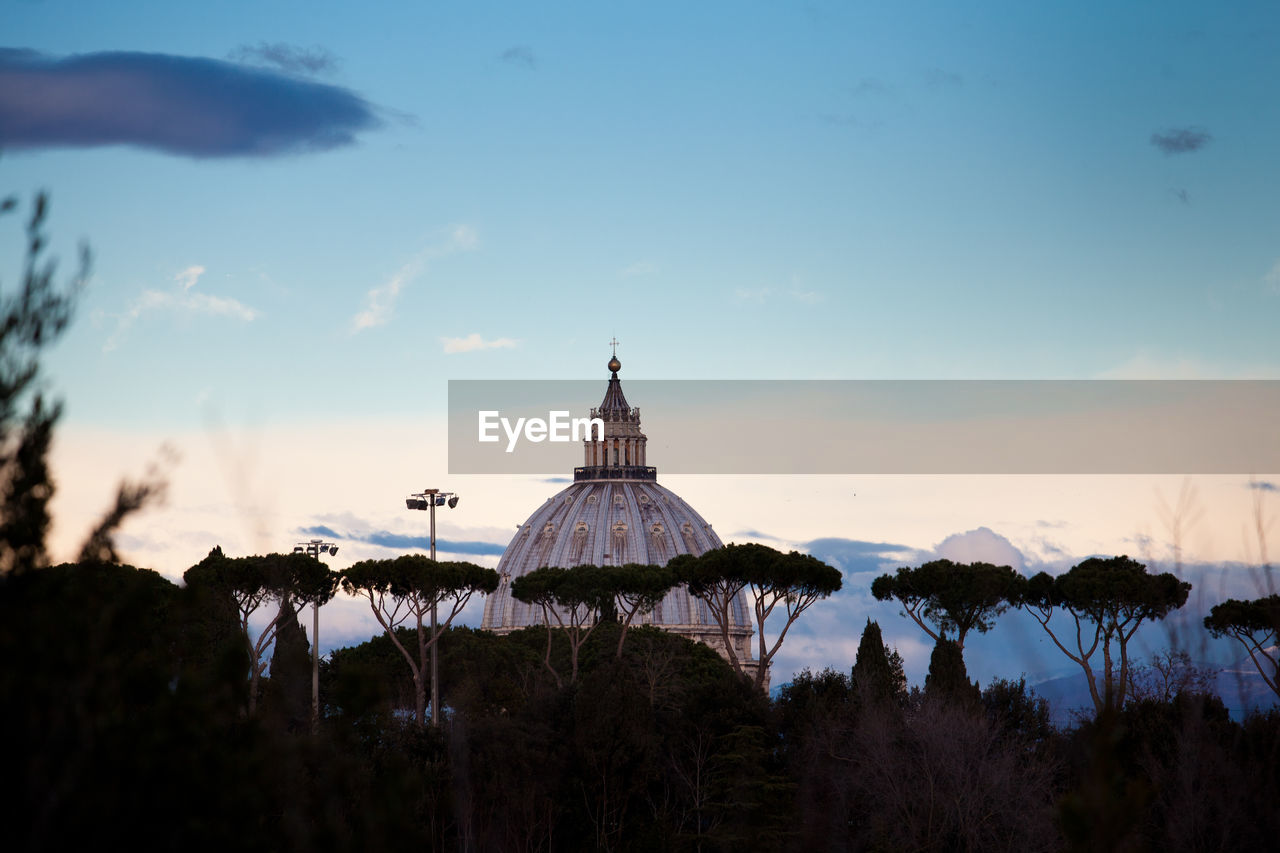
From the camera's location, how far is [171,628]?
12383mm

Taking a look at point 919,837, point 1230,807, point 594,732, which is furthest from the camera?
point 594,732

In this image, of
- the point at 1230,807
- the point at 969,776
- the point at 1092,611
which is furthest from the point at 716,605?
the point at 1230,807

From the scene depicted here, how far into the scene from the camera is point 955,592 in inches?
2222

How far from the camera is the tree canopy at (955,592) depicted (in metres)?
54.9

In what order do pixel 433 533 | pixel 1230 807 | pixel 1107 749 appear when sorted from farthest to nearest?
pixel 433 533, pixel 1230 807, pixel 1107 749

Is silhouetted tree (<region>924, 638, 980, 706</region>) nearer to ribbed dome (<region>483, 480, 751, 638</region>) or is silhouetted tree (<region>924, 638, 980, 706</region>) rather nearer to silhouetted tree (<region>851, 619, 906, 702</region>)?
silhouetted tree (<region>851, 619, 906, 702</region>)

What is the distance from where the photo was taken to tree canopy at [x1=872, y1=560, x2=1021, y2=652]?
180ft

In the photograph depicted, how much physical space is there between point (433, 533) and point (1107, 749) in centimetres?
3867

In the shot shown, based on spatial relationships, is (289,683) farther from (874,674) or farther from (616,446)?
(616,446)

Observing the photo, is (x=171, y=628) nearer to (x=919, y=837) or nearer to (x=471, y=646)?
(x=919, y=837)

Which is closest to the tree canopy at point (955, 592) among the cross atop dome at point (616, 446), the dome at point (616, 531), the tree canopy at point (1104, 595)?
the tree canopy at point (1104, 595)

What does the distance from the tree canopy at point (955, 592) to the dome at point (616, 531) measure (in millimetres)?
85346

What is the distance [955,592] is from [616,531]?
9990 centimetres

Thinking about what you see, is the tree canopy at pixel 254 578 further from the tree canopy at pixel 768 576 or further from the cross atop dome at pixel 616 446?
the cross atop dome at pixel 616 446
